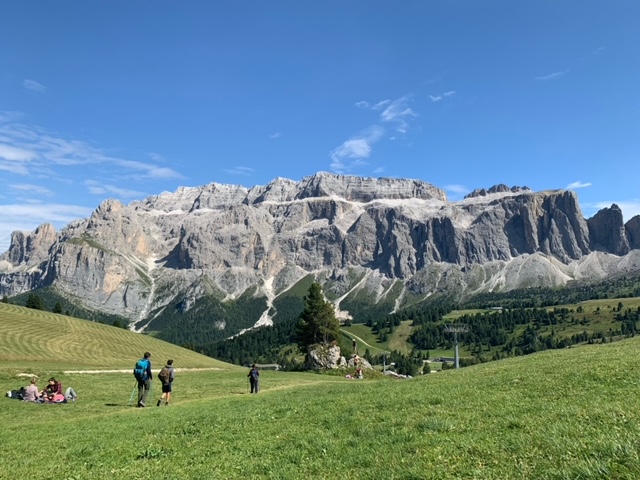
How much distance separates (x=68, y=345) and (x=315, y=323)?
51124 millimetres

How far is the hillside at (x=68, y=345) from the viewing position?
70.8 meters

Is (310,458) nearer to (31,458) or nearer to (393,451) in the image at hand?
(393,451)

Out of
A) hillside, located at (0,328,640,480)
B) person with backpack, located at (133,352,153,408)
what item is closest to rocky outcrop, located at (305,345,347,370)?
person with backpack, located at (133,352,153,408)

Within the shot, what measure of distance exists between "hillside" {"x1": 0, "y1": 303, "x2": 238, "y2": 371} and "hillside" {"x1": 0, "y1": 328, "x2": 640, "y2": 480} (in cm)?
5279

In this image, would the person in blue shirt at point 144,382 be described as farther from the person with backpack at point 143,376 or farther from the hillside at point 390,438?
the hillside at point 390,438

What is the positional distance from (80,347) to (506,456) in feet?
306

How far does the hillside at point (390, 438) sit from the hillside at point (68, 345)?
52.8m

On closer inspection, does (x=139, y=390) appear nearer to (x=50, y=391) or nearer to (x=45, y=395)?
(x=50, y=391)

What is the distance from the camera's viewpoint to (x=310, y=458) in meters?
13.0

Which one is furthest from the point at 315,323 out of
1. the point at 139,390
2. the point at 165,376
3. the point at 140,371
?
the point at 140,371

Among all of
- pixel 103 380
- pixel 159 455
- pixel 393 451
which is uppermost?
pixel 393 451

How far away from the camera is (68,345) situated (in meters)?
85.8

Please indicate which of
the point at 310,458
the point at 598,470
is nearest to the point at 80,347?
the point at 310,458

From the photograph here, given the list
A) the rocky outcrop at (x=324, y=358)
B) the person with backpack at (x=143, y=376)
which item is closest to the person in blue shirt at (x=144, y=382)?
the person with backpack at (x=143, y=376)
